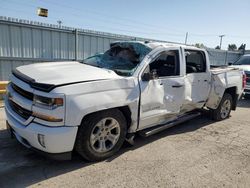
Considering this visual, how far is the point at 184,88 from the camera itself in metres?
4.55

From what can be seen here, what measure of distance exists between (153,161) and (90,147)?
3.42 ft

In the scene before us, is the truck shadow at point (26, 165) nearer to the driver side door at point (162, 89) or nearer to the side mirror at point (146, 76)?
the driver side door at point (162, 89)

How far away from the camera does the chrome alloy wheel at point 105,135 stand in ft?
11.0

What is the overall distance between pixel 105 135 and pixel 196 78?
2551 millimetres

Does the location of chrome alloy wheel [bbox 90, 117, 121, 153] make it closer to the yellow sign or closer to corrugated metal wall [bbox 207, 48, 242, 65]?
the yellow sign

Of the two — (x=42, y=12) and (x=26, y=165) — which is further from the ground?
(x=42, y=12)

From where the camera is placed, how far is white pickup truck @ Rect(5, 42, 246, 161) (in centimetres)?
291

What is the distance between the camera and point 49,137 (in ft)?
9.36

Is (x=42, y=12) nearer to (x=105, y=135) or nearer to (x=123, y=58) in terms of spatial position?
(x=123, y=58)

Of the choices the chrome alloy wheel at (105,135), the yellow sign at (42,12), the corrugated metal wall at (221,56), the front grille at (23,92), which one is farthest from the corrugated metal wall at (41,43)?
the corrugated metal wall at (221,56)

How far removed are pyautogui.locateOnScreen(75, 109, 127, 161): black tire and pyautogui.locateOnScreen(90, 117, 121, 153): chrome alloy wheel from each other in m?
0.05

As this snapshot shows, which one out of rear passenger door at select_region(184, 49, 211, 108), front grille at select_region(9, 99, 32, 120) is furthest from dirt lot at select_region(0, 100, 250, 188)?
rear passenger door at select_region(184, 49, 211, 108)

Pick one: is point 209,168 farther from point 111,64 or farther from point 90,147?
point 111,64

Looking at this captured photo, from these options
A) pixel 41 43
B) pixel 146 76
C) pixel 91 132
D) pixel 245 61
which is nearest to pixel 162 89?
pixel 146 76
